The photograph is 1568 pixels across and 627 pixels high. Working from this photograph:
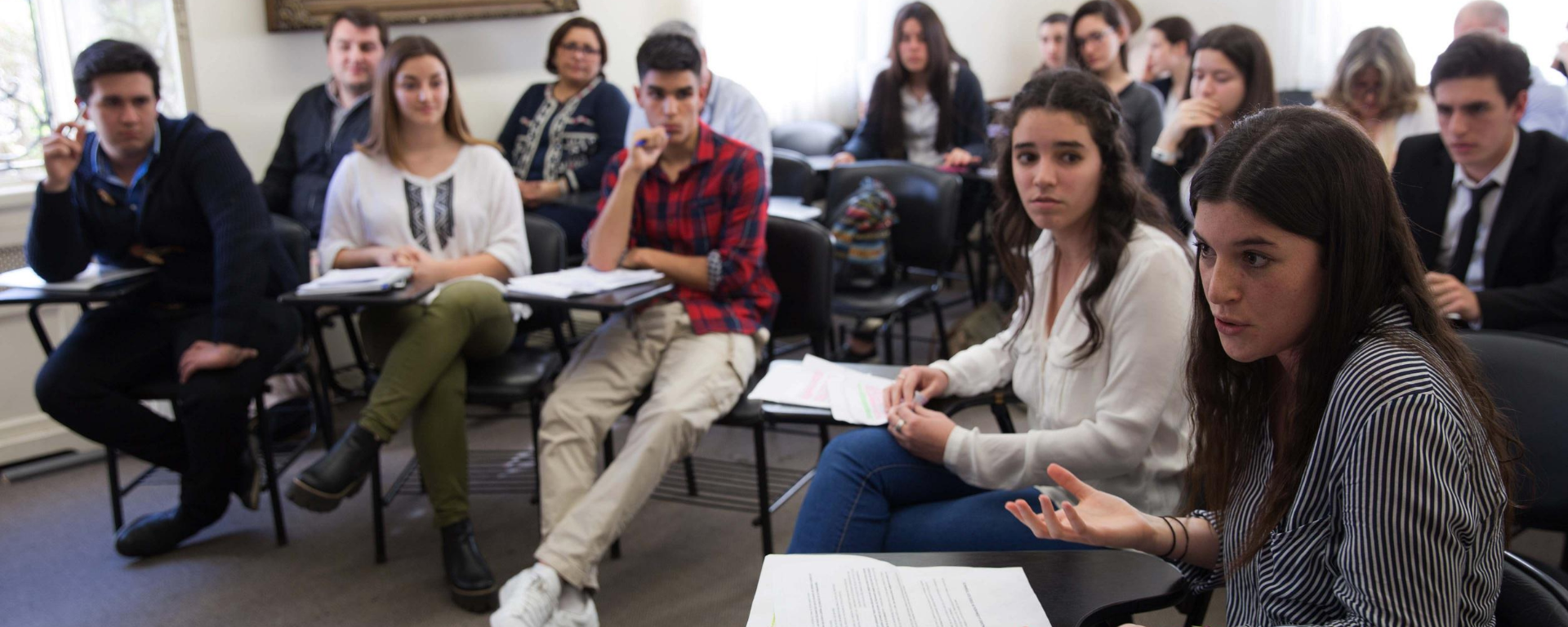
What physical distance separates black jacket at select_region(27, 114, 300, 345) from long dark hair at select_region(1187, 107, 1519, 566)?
8.05 ft

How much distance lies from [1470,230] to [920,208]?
165 centimetres

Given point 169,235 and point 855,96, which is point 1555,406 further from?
point 855,96

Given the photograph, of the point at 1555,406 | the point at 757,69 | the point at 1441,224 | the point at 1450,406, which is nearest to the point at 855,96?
the point at 757,69

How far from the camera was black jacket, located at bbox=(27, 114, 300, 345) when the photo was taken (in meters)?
2.66

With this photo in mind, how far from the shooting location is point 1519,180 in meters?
2.36

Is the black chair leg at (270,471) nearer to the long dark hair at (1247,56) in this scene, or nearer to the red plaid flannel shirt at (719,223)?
the red plaid flannel shirt at (719,223)

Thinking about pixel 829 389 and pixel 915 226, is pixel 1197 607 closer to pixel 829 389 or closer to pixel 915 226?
pixel 829 389

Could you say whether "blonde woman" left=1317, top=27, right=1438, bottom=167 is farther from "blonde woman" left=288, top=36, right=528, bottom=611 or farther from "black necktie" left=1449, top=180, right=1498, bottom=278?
"blonde woman" left=288, top=36, right=528, bottom=611

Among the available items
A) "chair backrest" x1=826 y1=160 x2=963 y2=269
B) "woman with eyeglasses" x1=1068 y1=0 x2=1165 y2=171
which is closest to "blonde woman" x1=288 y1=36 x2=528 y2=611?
"chair backrest" x1=826 y1=160 x2=963 y2=269

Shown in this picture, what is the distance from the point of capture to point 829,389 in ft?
6.16

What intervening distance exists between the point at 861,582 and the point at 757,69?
15.5 feet

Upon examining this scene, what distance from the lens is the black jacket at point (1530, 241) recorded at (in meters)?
2.26

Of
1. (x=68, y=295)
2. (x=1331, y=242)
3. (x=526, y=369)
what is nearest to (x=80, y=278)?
(x=68, y=295)

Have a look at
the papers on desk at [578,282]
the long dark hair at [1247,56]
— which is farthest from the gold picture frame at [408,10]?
the long dark hair at [1247,56]
